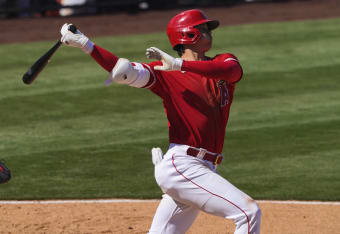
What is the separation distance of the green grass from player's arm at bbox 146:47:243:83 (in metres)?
3.50

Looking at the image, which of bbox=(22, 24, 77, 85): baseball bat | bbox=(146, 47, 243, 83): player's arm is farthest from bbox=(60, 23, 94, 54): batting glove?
bbox=(146, 47, 243, 83): player's arm

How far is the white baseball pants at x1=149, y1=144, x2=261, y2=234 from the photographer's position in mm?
5398

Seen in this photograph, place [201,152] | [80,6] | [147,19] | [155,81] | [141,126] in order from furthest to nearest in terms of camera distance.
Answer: [147,19]
[80,6]
[141,126]
[155,81]
[201,152]

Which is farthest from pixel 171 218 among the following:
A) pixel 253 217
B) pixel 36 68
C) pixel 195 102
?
pixel 36 68

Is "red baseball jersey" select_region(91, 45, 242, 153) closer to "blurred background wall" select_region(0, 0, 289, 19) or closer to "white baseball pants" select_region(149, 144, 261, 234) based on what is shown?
"white baseball pants" select_region(149, 144, 261, 234)

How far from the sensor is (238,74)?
5785 mm

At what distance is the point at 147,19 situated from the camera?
68.4ft

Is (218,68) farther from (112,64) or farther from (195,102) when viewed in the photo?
(112,64)

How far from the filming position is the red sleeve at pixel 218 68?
18.0ft

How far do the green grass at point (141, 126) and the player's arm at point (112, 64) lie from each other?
11.6 ft

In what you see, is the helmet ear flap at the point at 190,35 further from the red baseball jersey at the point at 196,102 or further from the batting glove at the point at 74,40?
the batting glove at the point at 74,40

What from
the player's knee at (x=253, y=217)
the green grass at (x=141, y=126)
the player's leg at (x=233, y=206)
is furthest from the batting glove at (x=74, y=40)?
the green grass at (x=141, y=126)

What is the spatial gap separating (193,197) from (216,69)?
0.97 meters

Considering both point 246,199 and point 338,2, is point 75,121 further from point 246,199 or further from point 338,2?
point 338,2
